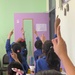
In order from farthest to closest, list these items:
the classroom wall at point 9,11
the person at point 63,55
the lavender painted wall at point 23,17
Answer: the classroom wall at point 9,11
the lavender painted wall at point 23,17
the person at point 63,55

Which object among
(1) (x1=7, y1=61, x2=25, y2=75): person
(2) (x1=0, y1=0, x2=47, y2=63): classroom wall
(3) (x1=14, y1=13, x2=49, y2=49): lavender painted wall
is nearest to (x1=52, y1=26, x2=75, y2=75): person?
(1) (x1=7, y1=61, x2=25, y2=75): person

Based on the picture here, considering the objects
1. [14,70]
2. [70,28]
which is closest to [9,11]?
[70,28]

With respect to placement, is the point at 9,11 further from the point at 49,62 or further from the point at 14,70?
the point at 14,70

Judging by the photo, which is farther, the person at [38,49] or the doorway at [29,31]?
the doorway at [29,31]

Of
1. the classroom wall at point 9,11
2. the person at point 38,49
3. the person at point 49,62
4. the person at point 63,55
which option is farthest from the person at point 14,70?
the classroom wall at point 9,11

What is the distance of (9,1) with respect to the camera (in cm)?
623

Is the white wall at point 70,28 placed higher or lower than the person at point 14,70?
higher

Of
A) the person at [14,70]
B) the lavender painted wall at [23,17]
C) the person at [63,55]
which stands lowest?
the person at [14,70]

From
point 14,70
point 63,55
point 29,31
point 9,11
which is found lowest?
point 14,70

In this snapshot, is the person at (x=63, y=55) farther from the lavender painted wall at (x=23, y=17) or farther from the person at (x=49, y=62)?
the lavender painted wall at (x=23, y=17)

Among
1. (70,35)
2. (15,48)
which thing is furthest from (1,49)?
(70,35)

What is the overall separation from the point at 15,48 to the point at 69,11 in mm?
1061

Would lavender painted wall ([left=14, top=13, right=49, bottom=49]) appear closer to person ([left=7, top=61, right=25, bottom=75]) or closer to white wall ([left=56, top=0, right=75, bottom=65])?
white wall ([left=56, top=0, right=75, bottom=65])

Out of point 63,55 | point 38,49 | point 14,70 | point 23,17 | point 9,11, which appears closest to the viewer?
point 63,55
